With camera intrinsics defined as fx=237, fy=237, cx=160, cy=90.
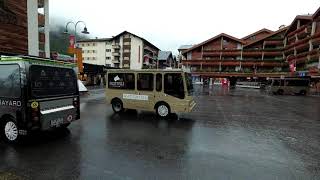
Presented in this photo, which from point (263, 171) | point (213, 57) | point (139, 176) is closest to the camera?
point (139, 176)

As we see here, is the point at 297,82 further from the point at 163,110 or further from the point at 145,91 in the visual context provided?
the point at 145,91

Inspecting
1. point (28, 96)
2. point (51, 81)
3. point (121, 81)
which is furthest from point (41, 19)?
point (28, 96)

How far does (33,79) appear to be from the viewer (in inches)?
267

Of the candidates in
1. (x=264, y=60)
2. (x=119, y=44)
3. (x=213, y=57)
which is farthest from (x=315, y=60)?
(x=119, y=44)

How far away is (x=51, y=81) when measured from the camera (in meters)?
7.47

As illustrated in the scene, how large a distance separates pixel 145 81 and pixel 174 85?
1.64 m

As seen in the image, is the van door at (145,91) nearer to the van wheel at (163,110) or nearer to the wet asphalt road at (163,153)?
the van wheel at (163,110)

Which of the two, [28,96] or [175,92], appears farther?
[175,92]

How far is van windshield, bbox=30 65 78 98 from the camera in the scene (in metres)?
6.85

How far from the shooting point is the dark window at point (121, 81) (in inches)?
505

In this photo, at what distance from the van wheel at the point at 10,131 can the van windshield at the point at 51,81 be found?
46.9 inches

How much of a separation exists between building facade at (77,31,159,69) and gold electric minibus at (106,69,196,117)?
66.3 meters

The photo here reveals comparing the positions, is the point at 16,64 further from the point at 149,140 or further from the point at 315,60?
the point at 315,60

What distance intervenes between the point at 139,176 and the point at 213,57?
229 ft
